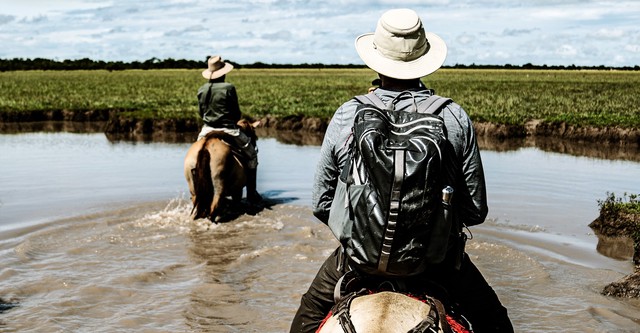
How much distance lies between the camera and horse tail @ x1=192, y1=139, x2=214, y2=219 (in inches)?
413

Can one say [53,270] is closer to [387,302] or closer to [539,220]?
Answer: [387,302]

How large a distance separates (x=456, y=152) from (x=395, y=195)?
561mm

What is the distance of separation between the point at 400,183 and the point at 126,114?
1019 inches

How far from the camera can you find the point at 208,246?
32.0ft

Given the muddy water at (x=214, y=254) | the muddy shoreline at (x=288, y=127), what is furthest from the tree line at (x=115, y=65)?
the muddy water at (x=214, y=254)

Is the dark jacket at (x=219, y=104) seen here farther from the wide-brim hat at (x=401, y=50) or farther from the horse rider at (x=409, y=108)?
the wide-brim hat at (x=401, y=50)

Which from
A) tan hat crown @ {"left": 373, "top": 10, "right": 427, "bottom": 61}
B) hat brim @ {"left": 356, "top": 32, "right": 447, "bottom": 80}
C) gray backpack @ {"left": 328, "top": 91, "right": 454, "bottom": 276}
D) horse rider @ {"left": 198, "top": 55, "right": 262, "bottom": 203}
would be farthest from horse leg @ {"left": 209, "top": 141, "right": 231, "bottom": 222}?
gray backpack @ {"left": 328, "top": 91, "right": 454, "bottom": 276}

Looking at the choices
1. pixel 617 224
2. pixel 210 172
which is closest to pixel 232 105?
pixel 210 172

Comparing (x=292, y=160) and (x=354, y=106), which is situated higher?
(x=354, y=106)

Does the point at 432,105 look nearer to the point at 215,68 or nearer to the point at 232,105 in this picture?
the point at 232,105

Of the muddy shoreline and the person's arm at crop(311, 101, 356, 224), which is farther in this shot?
the muddy shoreline

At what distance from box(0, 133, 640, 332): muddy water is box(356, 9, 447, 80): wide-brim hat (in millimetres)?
3965

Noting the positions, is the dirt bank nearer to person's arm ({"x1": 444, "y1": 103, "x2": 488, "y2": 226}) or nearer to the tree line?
person's arm ({"x1": 444, "y1": 103, "x2": 488, "y2": 226})

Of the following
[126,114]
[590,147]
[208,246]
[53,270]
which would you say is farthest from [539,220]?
[126,114]
